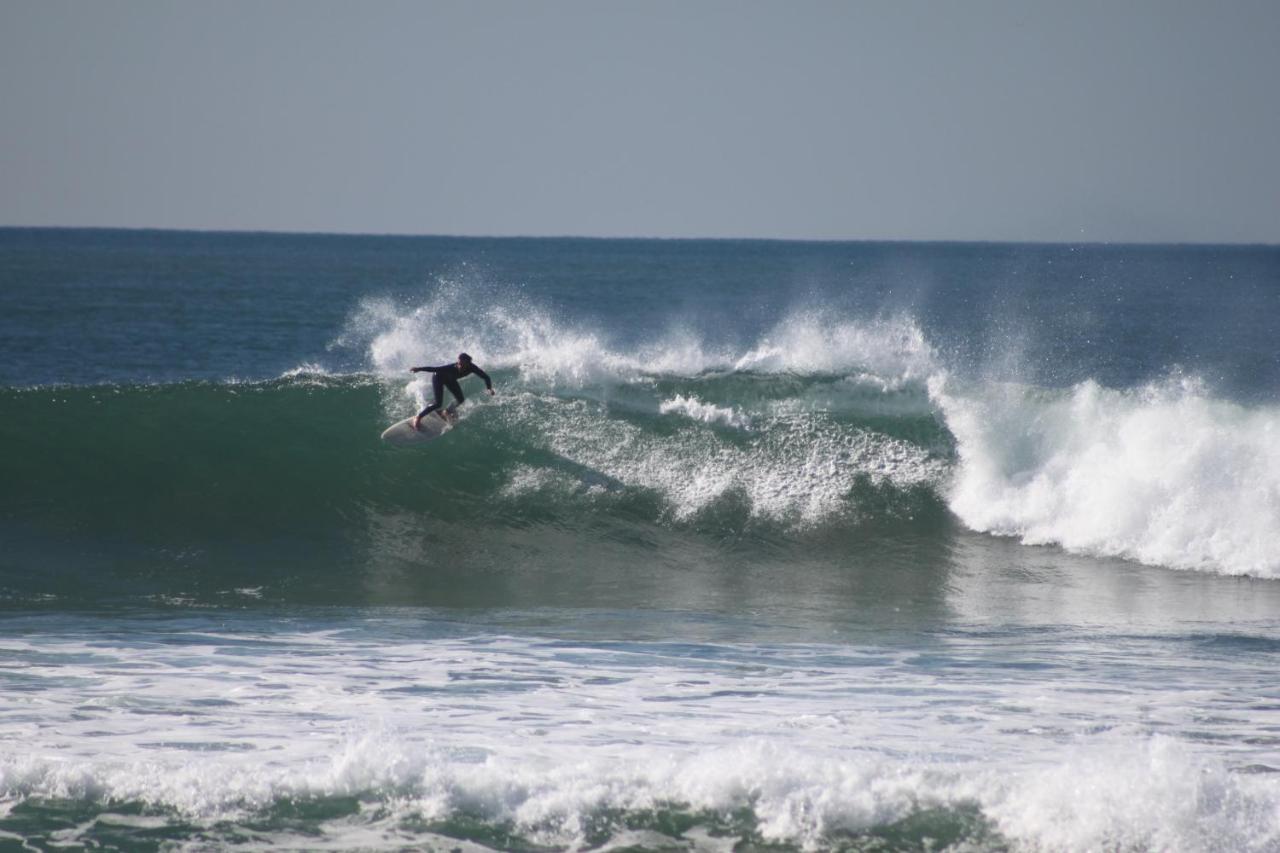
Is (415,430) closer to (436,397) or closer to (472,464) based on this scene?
(472,464)

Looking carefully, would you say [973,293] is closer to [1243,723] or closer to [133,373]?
[133,373]

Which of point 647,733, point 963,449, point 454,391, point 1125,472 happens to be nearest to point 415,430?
point 454,391

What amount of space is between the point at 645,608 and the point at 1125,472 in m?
6.08

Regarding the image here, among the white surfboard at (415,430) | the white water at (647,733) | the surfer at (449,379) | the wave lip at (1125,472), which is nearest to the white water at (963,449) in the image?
the wave lip at (1125,472)

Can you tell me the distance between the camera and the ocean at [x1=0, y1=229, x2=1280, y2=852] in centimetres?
639

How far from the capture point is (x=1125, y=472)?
14117 mm

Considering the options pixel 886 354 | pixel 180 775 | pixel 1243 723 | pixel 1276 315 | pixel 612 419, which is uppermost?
pixel 1276 315

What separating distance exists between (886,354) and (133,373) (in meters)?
19.1

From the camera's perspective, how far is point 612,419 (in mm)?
16531

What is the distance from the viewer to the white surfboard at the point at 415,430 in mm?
15594

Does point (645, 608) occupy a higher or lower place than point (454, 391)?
lower

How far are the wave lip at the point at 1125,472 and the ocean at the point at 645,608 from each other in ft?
0.15

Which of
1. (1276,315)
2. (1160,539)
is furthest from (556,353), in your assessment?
(1276,315)

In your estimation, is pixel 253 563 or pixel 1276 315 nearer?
pixel 253 563
